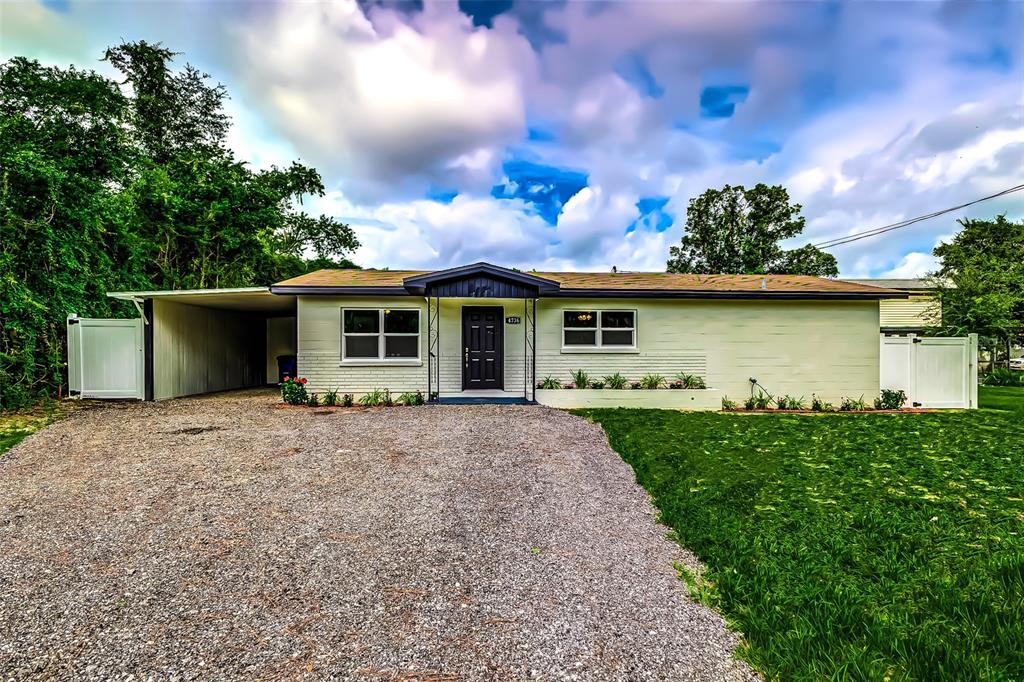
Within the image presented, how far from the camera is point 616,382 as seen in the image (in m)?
10.6

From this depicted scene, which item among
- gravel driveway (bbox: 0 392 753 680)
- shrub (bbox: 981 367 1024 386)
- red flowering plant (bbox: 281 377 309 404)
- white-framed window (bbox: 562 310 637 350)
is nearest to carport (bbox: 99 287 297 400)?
red flowering plant (bbox: 281 377 309 404)

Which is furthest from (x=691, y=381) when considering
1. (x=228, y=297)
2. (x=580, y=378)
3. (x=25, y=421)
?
(x=25, y=421)

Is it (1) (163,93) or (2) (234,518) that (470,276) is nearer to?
(2) (234,518)

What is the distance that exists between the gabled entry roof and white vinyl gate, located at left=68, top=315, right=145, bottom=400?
3.72m

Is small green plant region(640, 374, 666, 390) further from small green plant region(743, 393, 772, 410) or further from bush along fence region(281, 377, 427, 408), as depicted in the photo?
bush along fence region(281, 377, 427, 408)

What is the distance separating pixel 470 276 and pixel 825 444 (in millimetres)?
7131

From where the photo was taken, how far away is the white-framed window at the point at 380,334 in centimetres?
1070

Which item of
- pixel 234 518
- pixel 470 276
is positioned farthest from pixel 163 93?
pixel 234 518

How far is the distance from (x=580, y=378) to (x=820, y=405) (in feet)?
19.6

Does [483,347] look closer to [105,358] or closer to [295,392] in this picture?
[295,392]

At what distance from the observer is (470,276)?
9906 millimetres

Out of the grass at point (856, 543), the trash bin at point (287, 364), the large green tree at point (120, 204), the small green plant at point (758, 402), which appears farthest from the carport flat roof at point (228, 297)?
the small green plant at point (758, 402)

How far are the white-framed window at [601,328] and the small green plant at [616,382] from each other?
0.79 m

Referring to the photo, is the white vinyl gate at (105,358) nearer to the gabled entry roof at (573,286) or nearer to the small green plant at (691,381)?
the gabled entry roof at (573,286)
